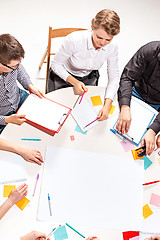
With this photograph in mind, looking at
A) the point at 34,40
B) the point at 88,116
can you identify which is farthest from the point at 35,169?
the point at 34,40

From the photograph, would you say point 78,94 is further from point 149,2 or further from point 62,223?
point 149,2

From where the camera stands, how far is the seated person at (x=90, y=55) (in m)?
1.59

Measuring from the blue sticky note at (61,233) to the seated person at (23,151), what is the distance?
1.21 feet

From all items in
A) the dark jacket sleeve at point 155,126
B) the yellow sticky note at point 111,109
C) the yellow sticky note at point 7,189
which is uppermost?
the yellow sticky note at point 111,109

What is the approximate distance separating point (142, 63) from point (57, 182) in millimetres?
989

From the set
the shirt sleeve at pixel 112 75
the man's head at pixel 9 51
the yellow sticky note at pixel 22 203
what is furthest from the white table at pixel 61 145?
the man's head at pixel 9 51

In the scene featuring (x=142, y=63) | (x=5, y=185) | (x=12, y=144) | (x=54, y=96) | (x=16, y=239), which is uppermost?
(x=142, y=63)

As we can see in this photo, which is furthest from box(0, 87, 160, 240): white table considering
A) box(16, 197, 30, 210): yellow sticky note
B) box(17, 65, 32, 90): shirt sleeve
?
box(17, 65, 32, 90): shirt sleeve

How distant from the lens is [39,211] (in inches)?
54.1

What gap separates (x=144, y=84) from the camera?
1934mm

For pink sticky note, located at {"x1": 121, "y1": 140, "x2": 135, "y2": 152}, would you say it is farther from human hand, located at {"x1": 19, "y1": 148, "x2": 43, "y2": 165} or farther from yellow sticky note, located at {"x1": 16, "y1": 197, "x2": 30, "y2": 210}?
yellow sticky note, located at {"x1": 16, "y1": 197, "x2": 30, "y2": 210}

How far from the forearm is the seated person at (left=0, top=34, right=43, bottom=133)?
44 cm

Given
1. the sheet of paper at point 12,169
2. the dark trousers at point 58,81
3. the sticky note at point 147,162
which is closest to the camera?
the sheet of paper at point 12,169

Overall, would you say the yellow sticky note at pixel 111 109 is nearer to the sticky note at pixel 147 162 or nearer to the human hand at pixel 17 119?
the sticky note at pixel 147 162
